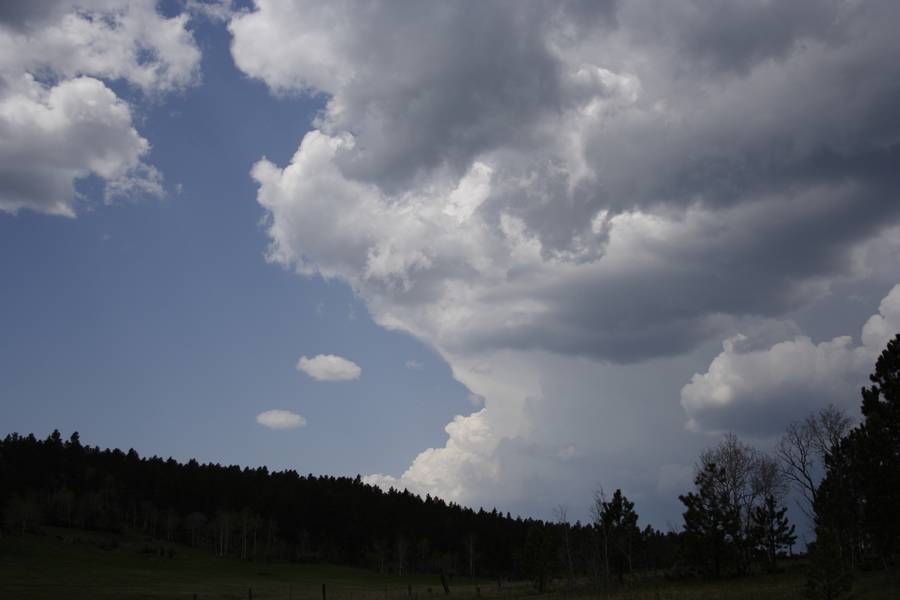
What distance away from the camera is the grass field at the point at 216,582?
52750mm

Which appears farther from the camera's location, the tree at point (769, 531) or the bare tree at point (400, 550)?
the bare tree at point (400, 550)

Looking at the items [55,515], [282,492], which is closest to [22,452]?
[55,515]

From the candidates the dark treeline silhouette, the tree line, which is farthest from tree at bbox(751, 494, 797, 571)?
the dark treeline silhouette

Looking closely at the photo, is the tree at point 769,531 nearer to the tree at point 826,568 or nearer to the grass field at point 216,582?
the grass field at point 216,582

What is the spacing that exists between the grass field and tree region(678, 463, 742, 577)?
13.8 ft

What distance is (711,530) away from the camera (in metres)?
67.9

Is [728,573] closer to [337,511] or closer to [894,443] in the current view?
[894,443]

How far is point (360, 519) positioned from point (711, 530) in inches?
4584

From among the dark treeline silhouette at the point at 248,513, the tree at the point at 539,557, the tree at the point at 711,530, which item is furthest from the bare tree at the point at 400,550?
the tree at the point at 711,530

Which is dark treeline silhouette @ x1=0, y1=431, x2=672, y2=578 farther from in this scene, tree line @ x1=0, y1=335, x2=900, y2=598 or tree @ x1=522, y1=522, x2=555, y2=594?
tree @ x1=522, y1=522, x2=555, y2=594

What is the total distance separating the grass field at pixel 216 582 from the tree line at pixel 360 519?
539 centimetres

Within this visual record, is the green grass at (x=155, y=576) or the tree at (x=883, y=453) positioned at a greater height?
the tree at (x=883, y=453)

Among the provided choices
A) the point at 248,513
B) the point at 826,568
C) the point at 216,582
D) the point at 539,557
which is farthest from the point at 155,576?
the point at 826,568

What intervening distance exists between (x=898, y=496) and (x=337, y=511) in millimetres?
146559
